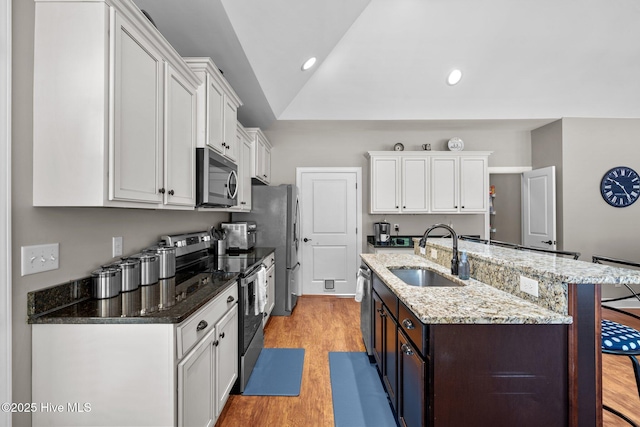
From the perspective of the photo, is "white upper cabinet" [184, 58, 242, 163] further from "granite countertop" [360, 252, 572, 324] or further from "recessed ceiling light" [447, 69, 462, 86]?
"recessed ceiling light" [447, 69, 462, 86]

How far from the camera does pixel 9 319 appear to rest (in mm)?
1145

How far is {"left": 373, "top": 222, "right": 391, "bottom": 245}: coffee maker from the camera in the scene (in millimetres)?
4387

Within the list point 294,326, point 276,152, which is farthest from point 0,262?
point 276,152

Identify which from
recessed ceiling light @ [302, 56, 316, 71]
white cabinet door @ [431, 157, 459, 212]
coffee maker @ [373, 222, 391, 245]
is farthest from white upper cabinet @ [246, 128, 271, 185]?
white cabinet door @ [431, 157, 459, 212]

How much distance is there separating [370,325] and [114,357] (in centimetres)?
186

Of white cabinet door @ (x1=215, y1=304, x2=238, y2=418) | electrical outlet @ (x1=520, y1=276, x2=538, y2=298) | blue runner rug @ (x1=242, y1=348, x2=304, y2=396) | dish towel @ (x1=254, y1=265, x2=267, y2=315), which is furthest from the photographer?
dish towel @ (x1=254, y1=265, x2=267, y2=315)

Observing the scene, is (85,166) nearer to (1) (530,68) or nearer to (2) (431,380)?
(2) (431,380)

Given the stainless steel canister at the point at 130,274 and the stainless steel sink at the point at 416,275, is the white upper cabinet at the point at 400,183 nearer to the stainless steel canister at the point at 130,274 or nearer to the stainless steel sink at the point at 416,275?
the stainless steel sink at the point at 416,275

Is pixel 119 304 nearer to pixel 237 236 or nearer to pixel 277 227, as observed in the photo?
pixel 237 236

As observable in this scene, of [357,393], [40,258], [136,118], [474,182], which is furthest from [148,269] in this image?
[474,182]

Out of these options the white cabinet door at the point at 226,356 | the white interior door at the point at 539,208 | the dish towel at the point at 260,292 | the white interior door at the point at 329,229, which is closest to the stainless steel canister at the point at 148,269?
the white cabinet door at the point at 226,356

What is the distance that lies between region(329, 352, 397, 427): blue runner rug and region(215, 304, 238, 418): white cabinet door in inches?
28.5

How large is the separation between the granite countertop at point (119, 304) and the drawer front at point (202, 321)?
4 centimetres

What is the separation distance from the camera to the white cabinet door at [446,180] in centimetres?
436
